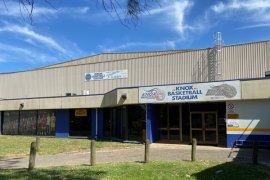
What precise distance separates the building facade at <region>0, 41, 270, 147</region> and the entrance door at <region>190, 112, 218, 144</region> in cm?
7

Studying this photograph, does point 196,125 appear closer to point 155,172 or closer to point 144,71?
point 144,71

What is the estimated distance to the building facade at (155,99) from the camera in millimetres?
24078


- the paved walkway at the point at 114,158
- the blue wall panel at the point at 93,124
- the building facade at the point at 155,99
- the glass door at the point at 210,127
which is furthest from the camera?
the blue wall panel at the point at 93,124

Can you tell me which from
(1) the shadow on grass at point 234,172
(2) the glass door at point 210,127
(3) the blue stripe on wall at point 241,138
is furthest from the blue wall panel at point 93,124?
(1) the shadow on grass at point 234,172

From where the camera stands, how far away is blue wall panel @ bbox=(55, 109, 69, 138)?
37.2 meters

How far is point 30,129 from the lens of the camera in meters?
40.2

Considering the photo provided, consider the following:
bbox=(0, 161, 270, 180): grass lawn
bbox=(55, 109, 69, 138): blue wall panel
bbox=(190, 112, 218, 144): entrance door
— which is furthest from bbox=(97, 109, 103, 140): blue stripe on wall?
bbox=(0, 161, 270, 180): grass lawn

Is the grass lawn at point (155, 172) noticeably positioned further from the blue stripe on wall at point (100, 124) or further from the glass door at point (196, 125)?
the blue stripe on wall at point (100, 124)

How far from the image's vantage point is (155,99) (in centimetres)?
2736

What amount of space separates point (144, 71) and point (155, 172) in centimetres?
2383

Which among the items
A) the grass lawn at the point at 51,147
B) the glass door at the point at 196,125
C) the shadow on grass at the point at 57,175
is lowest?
the grass lawn at the point at 51,147

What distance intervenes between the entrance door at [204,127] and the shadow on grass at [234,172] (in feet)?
41.2

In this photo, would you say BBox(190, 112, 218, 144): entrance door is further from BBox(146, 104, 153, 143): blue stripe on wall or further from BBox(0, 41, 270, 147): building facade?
BBox(146, 104, 153, 143): blue stripe on wall

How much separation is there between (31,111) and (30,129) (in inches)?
72.3
